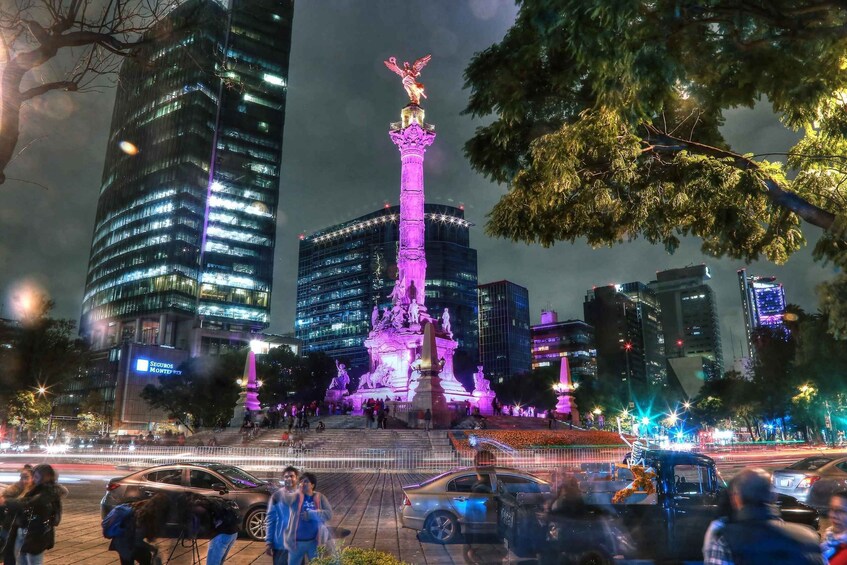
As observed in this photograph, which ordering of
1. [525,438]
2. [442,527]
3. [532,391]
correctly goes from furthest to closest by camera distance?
[532,391]
[525,438]
[442,527]

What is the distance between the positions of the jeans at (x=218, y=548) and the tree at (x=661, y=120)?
23.6 ft

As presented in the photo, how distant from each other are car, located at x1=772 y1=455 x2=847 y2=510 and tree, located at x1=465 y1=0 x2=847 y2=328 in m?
5.76

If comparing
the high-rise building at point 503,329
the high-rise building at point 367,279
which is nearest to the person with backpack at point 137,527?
the high-rise building at point 367,279

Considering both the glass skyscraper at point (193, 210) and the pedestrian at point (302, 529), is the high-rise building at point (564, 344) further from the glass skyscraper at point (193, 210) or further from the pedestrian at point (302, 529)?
the pedestrian at point (302, 529)

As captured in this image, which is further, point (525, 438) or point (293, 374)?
point (293, 374)

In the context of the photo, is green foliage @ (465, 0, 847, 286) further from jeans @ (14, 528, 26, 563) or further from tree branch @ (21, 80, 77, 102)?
jeans @ (14, 528, 26, 563)

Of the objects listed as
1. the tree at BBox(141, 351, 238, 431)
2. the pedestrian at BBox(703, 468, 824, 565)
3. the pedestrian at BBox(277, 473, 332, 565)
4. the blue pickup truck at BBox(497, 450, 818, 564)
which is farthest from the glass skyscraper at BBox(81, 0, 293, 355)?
the pedestrian at BBox(703, 468, 824, 565)

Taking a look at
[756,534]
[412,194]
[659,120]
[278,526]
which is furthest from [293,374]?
[756,534]

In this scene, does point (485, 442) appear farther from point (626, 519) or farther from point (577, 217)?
point (626, 519)

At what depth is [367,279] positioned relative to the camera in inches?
5408

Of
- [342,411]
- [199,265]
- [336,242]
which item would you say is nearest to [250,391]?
[342,411]

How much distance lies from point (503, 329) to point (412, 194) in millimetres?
97325

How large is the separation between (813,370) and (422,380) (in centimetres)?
2607

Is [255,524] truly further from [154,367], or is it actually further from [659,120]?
[154,367]
